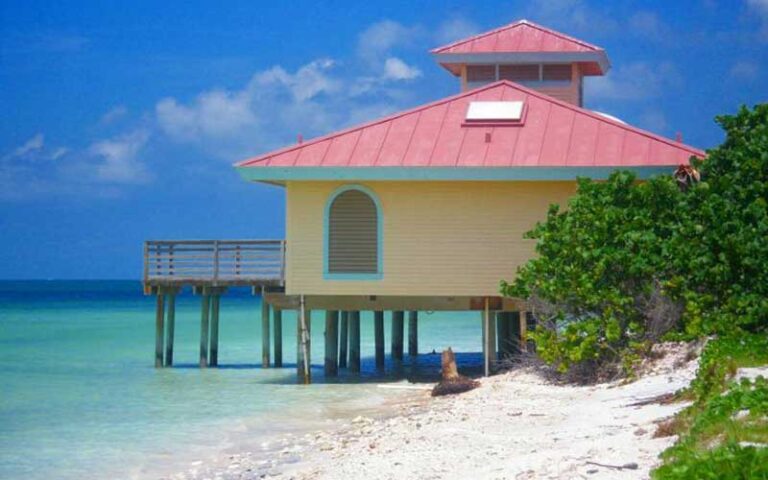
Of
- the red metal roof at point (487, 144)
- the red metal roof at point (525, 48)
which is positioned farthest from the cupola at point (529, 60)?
the red metal roof at point (487, 144)

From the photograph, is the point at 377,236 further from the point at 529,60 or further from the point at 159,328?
the point at 159,328

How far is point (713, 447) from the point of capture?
360 inches

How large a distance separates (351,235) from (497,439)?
32.4 ft

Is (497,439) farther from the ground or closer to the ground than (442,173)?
closer to the ground

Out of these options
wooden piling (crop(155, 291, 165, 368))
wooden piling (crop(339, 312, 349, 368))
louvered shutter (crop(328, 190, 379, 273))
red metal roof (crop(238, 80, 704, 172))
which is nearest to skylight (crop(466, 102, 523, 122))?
red metal roof (crop(238, 80, 704, 172))

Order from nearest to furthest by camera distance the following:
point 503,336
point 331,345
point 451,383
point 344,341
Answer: point 451,383 → point 331,345 → point 503,336 → point 344,341

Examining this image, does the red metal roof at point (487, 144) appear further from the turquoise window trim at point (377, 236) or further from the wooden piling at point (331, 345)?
the wooden piling at point (331, 345)

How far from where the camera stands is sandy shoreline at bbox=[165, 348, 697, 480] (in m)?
10.5

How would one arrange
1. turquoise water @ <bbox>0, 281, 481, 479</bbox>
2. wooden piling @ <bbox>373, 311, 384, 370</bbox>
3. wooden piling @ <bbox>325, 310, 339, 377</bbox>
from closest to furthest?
turquoise water @ <bbox>0, 281, 481, 479</bbox> → wooden piling @ <bbox>325, 310, 339, 377</bbox> → wooden piling @ <bbox>373, 311, 384, 370</bbox>

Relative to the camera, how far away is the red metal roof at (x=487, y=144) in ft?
71.5

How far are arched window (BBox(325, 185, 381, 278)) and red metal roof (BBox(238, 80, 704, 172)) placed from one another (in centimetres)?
81

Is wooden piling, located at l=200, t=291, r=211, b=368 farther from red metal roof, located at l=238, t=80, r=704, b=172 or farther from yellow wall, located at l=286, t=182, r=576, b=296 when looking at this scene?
red metal roof, located at l=238, t=80, r=704, b=172

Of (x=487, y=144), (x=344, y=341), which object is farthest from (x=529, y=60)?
(x=344, y=341)

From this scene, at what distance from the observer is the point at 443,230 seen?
22344 mm
